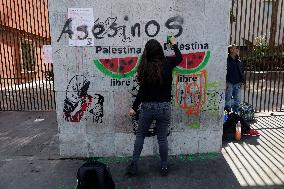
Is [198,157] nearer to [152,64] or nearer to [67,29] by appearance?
[152,64]

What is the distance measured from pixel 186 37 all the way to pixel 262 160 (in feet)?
7.46

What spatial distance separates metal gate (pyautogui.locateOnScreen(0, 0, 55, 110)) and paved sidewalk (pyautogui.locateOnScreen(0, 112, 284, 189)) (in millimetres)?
2942

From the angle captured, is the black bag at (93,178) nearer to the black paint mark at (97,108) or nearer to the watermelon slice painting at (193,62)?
the black paint mark at (97,108)

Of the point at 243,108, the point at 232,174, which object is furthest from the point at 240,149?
the point at 243,108

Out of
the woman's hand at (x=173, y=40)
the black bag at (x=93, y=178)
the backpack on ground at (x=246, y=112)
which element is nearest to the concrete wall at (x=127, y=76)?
the woman's hand at (x=173, y=40)

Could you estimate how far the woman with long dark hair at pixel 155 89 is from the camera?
3.62 meters

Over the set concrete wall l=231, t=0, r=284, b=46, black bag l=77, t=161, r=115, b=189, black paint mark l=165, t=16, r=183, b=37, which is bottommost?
A: black bag l=77, t=161, r=115, b=189

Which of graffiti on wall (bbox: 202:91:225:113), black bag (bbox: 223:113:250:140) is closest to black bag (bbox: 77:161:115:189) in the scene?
graffiti on wall (bbox: 202:91:225:113)

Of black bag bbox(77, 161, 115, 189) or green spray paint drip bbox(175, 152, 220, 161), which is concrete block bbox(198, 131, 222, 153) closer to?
green spray paint drip bbox(175, 152, 220, 161)

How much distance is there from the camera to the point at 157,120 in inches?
153

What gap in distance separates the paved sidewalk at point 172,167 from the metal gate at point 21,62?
9.65 ft

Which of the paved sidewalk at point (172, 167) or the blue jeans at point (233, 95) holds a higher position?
the blue jeans at point (233, 95)

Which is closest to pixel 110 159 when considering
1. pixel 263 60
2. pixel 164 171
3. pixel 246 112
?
pixel 164 171

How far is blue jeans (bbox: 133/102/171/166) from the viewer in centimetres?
376
